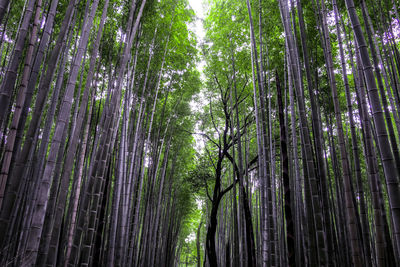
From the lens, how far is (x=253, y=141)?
7.29 m

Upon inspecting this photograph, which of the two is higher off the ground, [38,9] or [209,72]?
[209,72]

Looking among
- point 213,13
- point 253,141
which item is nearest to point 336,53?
point 213,13

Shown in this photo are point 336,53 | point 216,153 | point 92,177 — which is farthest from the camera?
point 216,153

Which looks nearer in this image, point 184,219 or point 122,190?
point 122,190

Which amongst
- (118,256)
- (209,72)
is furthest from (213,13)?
(118,256)

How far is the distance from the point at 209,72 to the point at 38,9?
4646mm

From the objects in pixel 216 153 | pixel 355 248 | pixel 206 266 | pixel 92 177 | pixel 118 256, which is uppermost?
pixel 216 153

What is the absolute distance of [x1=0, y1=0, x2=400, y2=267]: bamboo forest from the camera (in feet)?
6.08

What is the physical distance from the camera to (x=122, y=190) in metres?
3.70

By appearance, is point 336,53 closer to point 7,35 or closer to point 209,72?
point 209,72

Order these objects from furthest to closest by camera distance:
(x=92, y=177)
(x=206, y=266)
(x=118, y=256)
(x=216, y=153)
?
(x=206, y=266) → (x=216, y=153) → (x=118, y=256) → (x=92, y=177)

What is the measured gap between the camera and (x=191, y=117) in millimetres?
7648

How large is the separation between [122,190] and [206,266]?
815 centimetres

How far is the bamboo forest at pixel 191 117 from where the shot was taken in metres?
1.85
